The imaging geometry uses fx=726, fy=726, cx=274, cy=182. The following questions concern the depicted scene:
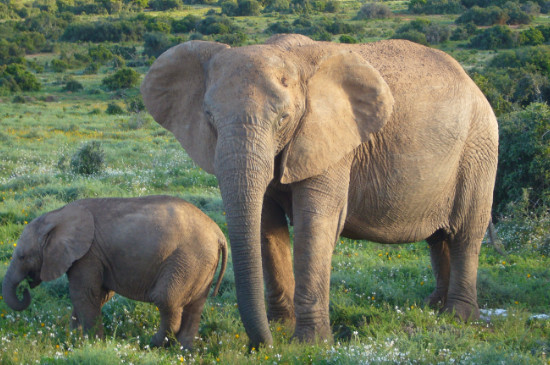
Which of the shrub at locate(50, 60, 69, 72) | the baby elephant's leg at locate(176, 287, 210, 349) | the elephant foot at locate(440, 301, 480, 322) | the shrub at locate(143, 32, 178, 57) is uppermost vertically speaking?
the baby elephant's leg at locate(176, 287, 210, 349)

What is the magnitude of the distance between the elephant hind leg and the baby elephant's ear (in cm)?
327

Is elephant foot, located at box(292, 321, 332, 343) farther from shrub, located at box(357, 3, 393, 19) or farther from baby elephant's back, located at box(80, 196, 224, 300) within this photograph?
shrub, located at box(357, 3, 393, 19)

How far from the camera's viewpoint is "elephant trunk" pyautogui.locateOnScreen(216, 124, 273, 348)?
4.47 meters

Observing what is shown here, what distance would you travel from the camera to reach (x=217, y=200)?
435 inches

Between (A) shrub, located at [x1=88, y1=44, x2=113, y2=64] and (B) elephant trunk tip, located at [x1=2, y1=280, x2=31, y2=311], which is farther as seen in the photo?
(A) shrub, located at [x1=88, y1=44, x2=113, y2=64]

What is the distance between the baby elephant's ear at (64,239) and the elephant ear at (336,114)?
1684mm

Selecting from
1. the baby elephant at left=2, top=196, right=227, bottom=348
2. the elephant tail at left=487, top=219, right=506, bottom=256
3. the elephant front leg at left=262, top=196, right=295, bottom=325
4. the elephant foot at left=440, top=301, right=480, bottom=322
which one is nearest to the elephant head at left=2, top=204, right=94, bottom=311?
the baby elephant at left=2, top=196, right=227, bottom=348

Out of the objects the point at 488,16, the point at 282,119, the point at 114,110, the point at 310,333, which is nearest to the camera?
the point at 282,119

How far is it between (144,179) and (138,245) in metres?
7.54

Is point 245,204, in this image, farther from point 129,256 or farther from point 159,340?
point 159,340

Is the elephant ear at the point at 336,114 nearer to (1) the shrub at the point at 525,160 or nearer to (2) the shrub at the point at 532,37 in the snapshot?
(1) the shrub at the point at 525,160

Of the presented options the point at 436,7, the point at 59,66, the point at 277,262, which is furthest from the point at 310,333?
the point at 436,7

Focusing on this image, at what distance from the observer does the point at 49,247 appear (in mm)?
5586

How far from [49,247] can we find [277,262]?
1831 mm
